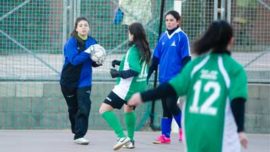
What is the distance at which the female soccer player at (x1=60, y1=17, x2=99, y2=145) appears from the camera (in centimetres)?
1098

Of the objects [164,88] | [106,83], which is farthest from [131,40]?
[164,88]

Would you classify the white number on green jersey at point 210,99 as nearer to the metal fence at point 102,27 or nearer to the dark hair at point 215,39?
the dark hair at point 215,39

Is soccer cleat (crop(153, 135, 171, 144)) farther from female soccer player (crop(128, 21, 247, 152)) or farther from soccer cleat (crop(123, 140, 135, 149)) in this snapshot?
female soccer player (crop(128, 21, 247, 152))

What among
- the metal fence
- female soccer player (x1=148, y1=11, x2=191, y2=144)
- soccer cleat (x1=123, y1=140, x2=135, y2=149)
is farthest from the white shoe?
the metal fence

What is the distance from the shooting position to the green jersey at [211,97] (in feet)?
21.1

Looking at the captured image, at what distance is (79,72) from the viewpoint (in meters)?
11.1

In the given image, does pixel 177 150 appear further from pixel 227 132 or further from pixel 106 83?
pixel 227 132

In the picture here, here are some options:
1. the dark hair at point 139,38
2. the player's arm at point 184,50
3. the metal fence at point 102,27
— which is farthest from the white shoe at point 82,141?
the metal fence at point 102,27

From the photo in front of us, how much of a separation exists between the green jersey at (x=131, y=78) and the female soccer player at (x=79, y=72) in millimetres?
510

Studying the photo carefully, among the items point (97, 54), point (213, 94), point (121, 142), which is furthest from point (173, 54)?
point (213, 94)

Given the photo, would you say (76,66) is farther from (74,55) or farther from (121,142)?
(121,142)

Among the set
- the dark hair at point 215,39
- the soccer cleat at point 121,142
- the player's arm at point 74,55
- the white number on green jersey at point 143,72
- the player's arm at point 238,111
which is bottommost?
the soccer cleat at point 121,142

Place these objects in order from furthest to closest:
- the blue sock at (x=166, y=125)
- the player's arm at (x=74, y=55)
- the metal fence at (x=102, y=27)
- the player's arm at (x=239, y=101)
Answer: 1. the metal fence at (x=102, y=27)
2. the blue sock at (x=166, y=125)
3. the player's arm at (x=74, y=55)
4. the player's arm at (x=239, y=101)

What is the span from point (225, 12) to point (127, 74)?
3.41 m
